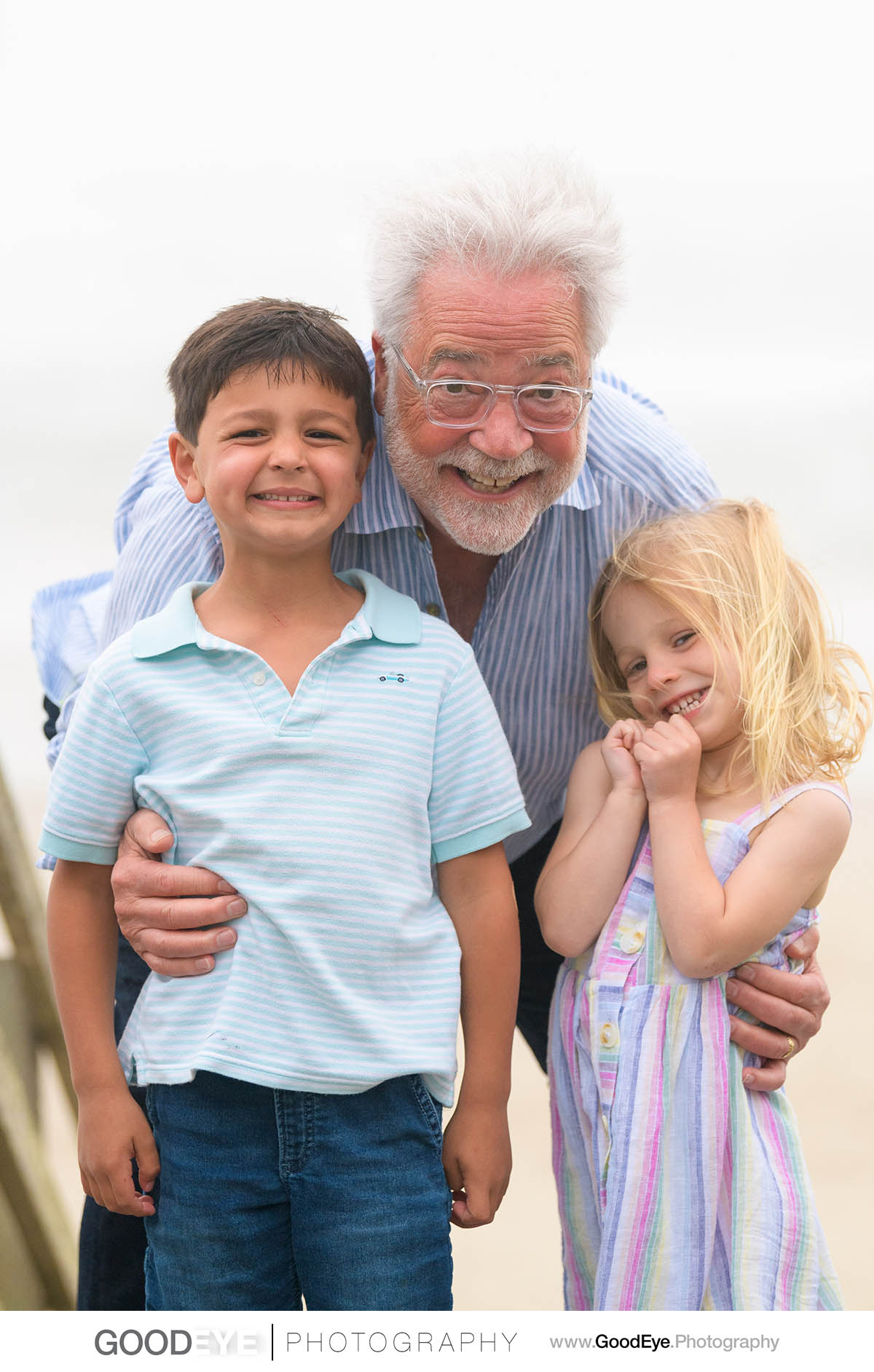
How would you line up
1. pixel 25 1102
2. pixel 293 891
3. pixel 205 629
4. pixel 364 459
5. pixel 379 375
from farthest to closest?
1. pixel 25 1102
2. pixel 379 375
3. pixel 364 459
4. pixel 205 629
5. pixel 293 891

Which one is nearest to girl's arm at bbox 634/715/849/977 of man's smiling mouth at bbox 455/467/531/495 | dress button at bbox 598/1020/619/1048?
dress button at bbox 598/1020/619/1048

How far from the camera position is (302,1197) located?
1.36 metres

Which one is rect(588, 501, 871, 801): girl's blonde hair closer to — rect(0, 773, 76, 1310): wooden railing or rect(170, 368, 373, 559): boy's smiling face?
rect(170, 368, 373, 559): boy's smiling face

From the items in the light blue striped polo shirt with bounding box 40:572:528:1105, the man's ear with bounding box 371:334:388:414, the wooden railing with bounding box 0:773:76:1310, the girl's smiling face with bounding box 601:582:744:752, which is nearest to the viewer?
the light blue striped polo shirt with bounding box 40:572:528:1105

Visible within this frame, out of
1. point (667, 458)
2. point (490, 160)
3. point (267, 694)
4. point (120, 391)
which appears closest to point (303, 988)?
point (267, 694)

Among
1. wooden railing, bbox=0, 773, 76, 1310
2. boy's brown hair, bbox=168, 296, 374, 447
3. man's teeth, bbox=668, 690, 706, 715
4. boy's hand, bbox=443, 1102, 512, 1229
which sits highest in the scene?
boy's brown hair, bbox=168, 296, 374, 447

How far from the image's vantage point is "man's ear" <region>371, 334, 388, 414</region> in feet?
5.57

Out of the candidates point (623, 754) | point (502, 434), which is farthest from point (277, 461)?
point (623, 754)

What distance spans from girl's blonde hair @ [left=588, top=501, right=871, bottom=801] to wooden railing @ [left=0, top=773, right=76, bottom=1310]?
1507 mm

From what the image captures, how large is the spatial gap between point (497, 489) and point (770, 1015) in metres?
0.76

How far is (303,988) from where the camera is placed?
135 cm

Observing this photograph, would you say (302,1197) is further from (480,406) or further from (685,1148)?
(480,406)

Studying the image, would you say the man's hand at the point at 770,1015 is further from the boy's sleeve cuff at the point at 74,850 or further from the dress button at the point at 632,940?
the boy's sleeve cuff at the point at 74,850
